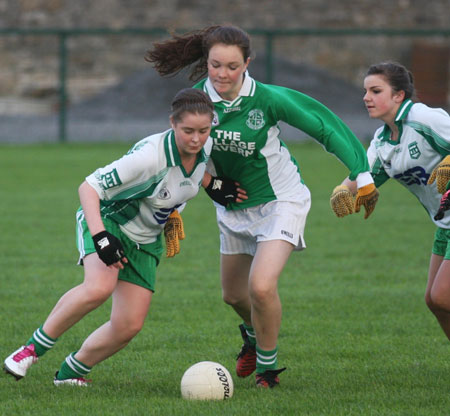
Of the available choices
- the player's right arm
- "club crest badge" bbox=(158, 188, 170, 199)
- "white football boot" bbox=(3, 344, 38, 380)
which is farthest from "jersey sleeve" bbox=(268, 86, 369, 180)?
"white football boot" bbox=(3, 344, 38, 380)

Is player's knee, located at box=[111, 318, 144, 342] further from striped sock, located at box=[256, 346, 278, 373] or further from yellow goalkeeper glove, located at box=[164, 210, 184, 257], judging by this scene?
striped sock, located at box=[256, 346, 278, 373]

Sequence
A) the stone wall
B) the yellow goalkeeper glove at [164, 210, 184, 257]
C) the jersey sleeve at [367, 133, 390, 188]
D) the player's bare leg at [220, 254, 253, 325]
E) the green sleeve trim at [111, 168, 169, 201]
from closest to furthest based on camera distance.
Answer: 1. the green sleeve trim at [111, 168, 169, 201]
2. the yellow goalkeeper glove at [164, 210, 184, 257]
3. the player's bare leg at [220, 254, 253, 325]
4. the jersey sleeve at [367, 133, 390, 188]
5. the stone wall

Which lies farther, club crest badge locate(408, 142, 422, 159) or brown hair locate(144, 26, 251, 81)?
club crest badge locate(408, 142, 422, 159)

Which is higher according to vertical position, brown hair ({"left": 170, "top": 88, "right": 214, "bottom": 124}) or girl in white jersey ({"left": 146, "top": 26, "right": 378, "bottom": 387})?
brown hair ({"left": 170, "top": 88, "right": 214, "bottom": 124})

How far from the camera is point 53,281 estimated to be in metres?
7.81

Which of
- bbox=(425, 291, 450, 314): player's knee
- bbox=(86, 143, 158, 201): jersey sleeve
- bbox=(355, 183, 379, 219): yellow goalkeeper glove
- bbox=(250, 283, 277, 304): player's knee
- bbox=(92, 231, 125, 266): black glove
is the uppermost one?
bbox=(86, 143, 158, 201): jersey sleeve

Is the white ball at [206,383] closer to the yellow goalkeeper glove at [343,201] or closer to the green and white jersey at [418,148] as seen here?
the yellow goalkeeper glove at [343,201]

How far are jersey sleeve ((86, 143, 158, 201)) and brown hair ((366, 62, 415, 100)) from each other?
148 centimetres

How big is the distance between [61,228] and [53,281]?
9.33 feet

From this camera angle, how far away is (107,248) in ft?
14.8

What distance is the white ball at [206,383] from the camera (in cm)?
468

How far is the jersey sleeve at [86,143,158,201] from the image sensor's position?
466 cm

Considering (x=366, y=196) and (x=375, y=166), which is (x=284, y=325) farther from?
(x=366, y=196)

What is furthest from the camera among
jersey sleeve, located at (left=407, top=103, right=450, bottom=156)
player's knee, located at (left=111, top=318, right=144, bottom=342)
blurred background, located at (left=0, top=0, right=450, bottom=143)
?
blurred background, located at (left=0, top=0, right=450, bottom=143)
